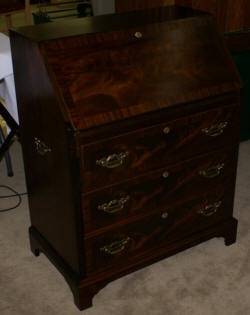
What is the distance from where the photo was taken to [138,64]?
193 centimetres

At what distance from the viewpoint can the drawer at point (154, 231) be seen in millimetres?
2070

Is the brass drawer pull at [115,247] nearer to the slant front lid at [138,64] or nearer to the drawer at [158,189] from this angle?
the drawer at [158,189]

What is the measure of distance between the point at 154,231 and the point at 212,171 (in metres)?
0.38

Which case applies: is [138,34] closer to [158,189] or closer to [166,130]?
[166,130]

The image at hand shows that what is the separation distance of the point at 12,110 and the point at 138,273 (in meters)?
1.12

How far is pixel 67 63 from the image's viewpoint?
5.86 ft

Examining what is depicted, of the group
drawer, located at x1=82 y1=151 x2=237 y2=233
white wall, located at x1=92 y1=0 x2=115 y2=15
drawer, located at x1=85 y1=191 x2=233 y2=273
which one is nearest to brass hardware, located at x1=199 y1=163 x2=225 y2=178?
drawer, located at x1=82 y1=151 x2=237 y2=233

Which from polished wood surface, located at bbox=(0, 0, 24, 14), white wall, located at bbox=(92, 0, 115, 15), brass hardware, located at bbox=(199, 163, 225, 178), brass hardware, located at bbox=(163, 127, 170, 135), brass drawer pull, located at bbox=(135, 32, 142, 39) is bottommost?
brass hardware, located at bbox=(199, 163, 225, 178)

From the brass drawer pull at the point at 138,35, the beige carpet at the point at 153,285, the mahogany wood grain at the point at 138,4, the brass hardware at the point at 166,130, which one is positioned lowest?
the beige carpet at the point at 153,285

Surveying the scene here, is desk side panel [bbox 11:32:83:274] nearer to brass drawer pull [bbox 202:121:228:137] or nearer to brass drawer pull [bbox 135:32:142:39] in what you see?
brass drawer pull [bbox 135:32:142:39]

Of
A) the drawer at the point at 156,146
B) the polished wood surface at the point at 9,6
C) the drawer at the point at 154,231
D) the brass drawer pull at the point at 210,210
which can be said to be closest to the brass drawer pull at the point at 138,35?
the drawer at the point at 156,146

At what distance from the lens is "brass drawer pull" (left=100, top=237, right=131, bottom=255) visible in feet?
6.82

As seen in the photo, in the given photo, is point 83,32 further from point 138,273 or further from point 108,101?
point 138,273

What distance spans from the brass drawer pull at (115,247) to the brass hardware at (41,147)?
465 millimetres
